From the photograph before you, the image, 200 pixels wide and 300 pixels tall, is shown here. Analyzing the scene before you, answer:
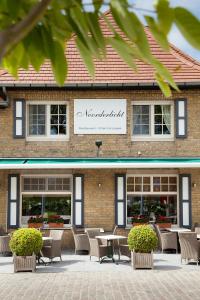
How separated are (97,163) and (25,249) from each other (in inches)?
201

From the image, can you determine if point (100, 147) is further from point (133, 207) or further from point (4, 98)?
point (4, 98)

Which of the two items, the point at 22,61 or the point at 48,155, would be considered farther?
the point at 48,155

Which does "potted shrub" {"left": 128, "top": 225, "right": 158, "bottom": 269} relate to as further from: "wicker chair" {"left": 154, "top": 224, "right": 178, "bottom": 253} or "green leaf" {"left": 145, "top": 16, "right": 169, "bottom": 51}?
"green leaf" {"left": 145, "top": 16, "right": 169, "bottom": 51}

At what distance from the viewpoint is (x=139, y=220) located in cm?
1922

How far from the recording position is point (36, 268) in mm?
14789

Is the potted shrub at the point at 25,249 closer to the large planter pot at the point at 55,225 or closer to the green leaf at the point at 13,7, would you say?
the large planter pot at the point at 55,225

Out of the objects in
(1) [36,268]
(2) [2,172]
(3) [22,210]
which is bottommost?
(1) [36,268]

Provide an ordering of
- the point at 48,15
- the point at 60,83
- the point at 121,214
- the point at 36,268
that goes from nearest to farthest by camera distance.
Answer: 1. the point at 48,15
2. the point at 60,83
3. the point at 36,268
4. the point at 121,214

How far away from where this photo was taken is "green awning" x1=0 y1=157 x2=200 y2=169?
1800 centimetres

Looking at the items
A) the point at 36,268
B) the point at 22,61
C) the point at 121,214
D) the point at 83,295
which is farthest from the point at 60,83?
the point at 121,214

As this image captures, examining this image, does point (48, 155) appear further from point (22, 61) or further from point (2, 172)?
point (22, 61)

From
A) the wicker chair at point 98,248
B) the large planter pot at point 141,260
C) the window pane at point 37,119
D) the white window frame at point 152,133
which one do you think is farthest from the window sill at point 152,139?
the large planter pot at point 141,260

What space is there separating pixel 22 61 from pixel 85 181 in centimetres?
1791

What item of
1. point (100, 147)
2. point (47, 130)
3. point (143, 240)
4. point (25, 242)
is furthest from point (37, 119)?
point (143, 240)
